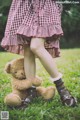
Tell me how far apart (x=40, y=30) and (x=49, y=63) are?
0.22 metres

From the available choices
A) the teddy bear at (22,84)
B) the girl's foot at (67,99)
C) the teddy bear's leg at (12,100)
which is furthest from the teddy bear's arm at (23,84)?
the girl's foot at (67,99)

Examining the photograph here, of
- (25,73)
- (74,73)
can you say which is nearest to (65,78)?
(74,73)

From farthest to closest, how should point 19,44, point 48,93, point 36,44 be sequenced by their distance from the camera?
1. point 48,93
2. point 19,44
3. point 36,44

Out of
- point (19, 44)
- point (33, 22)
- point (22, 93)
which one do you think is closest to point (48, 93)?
point (22, 93)

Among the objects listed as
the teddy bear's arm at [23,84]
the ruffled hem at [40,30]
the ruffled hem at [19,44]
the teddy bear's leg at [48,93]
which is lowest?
the teddy bear's leg at [48,93]

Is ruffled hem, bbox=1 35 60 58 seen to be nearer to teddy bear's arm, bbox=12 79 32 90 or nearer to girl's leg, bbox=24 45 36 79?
girl's leg, bbox=24 45 36 79

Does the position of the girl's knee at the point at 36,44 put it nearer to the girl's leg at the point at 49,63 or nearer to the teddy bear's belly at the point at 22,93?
the girl's leg at the point at 49,63

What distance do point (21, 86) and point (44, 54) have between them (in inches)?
11.5

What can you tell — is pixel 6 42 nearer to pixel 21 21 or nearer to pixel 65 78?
pixel 21 21

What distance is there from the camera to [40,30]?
2.84m

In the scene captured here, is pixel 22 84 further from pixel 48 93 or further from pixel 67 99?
pixel 67 99

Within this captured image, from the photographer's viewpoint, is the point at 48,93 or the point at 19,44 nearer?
the point at 19,44

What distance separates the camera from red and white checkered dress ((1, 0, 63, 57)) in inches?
112

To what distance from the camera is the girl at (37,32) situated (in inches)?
112
